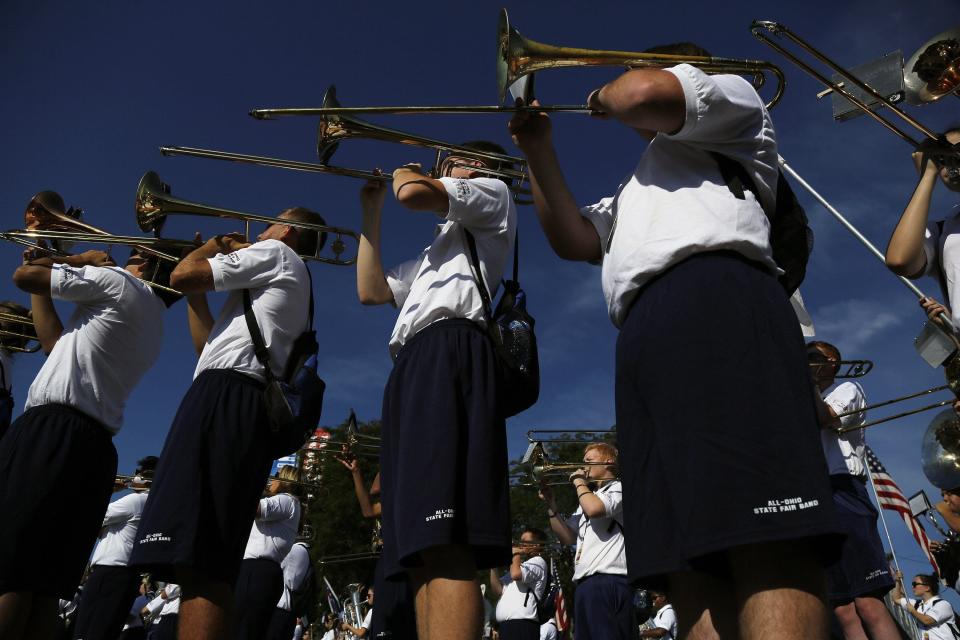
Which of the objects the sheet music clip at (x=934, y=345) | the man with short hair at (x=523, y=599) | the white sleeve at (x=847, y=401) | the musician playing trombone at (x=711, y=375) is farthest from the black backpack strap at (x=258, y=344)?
the man with short hair at (x=523, y=599)

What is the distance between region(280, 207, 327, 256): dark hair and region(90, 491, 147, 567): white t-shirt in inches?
130

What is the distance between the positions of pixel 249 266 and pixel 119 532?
15.0ft

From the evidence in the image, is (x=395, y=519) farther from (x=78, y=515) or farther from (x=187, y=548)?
(x=78, y=515)

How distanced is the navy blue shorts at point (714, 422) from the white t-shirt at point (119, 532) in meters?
6.12

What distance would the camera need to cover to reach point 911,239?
3.70 meters

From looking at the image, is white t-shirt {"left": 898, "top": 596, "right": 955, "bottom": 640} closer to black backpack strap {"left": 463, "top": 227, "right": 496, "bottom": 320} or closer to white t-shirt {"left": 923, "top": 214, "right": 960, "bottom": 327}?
white t-shirt {"left": 923, "top": 214, "right": 960, "bottom": 327}

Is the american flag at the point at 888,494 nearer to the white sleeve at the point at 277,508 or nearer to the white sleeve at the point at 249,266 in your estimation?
the white sleeve at the point at 277,508

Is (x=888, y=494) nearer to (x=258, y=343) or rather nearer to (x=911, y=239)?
(x=911, y=239)

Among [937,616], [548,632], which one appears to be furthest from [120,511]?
[937,616]

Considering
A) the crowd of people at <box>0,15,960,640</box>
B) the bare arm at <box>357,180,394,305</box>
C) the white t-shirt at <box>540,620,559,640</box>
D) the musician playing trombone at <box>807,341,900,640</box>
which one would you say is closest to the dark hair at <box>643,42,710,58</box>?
the crowd of people at <box>0,15,960,640</box>

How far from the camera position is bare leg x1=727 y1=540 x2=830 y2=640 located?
1.71 meters

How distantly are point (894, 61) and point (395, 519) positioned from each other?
4.03 m

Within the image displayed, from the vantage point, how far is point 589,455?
26.8ft

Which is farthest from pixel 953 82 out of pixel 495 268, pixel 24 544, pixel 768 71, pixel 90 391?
pixel 24 544
